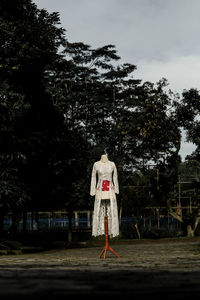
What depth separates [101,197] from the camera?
9875 millimetres

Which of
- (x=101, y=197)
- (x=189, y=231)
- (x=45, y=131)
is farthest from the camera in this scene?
(x=189, y=231)

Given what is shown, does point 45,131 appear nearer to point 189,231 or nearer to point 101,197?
point 101,197

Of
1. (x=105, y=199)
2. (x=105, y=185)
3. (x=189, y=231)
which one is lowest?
(x=189, y=231)

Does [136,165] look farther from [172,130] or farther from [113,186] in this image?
[113,186]

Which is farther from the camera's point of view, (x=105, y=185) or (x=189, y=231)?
(x=189, y=231)

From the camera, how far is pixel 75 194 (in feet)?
83.5

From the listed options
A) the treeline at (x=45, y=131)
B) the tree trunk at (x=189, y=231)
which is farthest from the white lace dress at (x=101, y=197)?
the tree trunk at (x=189, y=231)

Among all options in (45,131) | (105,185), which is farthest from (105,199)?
(45,131)

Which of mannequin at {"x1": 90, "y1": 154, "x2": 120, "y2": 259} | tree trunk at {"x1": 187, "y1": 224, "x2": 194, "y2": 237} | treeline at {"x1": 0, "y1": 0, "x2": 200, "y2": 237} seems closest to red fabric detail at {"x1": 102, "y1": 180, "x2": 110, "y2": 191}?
mannequin at {"x1": 90, "y1": 154, "x2": 120, "y2": 259}

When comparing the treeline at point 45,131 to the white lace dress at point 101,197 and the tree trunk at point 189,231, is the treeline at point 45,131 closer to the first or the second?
the tree trunk at point 189,231

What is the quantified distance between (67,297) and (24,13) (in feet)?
56.5

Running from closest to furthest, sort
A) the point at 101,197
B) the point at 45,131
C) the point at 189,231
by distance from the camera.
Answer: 1. the point at 101,197
2. the point at 45,131
3. the point at 189,231

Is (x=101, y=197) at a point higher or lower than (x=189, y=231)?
higher

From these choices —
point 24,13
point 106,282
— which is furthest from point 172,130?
point 106,282
